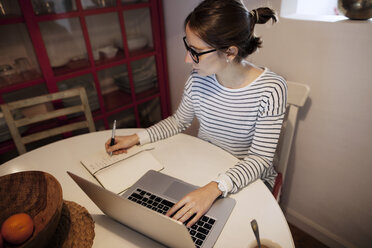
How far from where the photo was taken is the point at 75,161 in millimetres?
1093

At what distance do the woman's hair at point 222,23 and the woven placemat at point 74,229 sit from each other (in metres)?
0.74

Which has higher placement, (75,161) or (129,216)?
(129,216)

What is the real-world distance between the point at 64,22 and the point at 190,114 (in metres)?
1.21

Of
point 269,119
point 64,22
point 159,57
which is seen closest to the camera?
point 269,119

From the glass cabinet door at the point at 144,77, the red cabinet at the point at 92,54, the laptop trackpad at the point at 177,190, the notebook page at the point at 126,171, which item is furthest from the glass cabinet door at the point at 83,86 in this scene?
the laptop trackpad at the point at 177,190

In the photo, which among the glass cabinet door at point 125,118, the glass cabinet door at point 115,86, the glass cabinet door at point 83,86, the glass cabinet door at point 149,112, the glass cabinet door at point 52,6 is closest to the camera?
the glass cabinet door at point 52,6

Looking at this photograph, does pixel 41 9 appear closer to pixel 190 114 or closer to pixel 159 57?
pixel 159 57

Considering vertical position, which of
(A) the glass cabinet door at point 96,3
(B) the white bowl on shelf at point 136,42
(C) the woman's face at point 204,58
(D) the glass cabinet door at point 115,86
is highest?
(A) the glass cabinet door at point 96,3

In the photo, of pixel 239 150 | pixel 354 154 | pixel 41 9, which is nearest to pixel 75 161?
pixel 239 150

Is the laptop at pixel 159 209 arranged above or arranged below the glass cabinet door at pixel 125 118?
above

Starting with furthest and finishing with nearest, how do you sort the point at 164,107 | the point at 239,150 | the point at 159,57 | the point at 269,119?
the point at 164,107 < the point at 159,57 < the point at 239,150 < the point at 269,119

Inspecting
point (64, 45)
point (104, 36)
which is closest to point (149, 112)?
point (104, 36)

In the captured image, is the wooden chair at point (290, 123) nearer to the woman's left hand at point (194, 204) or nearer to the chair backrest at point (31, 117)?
the woman's left hand at point (194, 204)

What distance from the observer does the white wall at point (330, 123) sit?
3.80ft
